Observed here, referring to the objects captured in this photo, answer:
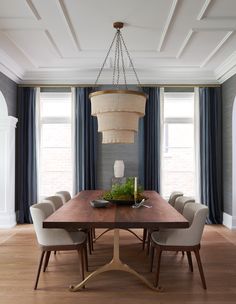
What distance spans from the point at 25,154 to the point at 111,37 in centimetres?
308

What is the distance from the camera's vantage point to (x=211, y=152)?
6.52 meters

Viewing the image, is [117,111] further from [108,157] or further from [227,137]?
[227,137]

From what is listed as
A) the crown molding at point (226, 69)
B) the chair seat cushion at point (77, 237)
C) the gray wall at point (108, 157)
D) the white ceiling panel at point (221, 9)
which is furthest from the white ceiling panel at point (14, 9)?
the crown molding at point (226, 69)

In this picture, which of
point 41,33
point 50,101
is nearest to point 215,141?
point 50,101

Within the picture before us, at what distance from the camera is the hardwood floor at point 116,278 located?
116 inches

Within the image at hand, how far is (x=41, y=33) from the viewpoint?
4.55 metres

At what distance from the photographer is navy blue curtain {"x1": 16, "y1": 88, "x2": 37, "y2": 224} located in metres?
6.53

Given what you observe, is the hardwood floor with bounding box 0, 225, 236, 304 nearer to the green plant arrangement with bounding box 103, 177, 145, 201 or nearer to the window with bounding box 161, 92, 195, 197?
the green plant arrangement with bounding box 103, 177, 145, 201

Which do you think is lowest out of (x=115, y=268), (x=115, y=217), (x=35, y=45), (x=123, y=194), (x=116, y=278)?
A: (x=116, y=278)

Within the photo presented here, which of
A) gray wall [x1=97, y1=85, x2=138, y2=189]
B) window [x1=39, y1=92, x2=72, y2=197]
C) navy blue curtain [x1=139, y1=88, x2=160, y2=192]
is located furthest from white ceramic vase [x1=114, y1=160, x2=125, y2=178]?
window [x1=39, y1=92, x2=72, y2=197]

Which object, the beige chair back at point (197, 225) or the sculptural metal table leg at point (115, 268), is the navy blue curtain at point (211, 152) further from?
the sculptural metal table leg at point (115, 268)

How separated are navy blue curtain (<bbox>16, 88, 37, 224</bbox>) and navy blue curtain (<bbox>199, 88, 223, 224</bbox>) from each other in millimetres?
3354

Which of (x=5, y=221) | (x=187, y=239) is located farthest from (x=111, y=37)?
(x=5, y=221)

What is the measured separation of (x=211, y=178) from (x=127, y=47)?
307 centimetres
